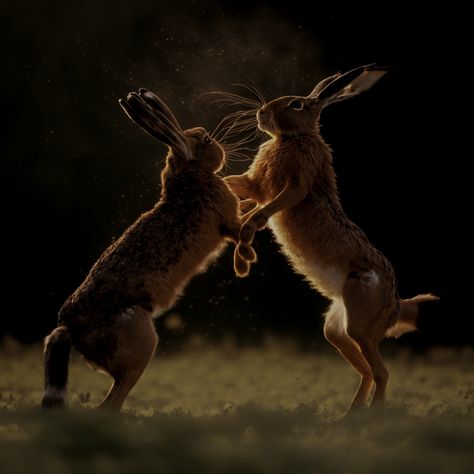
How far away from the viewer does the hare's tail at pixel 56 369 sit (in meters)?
6.09

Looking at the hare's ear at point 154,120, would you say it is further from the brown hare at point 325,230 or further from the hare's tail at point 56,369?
the hare's tail at point 56,369

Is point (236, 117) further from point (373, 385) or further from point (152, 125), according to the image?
point (373, 385)

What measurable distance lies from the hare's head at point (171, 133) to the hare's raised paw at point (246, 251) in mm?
680

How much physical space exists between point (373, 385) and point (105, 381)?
266 centimetres

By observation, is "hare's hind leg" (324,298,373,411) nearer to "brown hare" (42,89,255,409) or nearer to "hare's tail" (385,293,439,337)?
"hare's tail" (385,293,439,337)

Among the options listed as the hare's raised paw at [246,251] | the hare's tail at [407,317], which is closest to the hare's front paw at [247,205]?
the hare's raised paw at [246,251]

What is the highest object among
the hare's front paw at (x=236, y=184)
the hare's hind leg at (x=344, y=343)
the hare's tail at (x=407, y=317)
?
the hare's front paw at (x=236, y=184)

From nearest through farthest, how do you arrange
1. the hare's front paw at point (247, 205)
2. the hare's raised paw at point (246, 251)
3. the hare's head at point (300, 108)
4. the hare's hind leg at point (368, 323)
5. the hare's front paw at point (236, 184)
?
1. the hare's hind leg at point (368, 323)
2. the hare's raised paw at point (246, 251)
3. the hare's head at point (300, 108)
4. the hare's front paw at point (236, 184)
5. the hare's front paw at point (247, 205)

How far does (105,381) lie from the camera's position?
8.62 meters

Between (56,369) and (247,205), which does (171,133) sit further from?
(56,369)

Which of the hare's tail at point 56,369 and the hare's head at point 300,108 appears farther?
the hare's head at point 300,108

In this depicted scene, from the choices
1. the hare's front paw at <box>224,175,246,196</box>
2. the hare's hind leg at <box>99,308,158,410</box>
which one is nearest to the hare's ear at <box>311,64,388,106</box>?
the hare's front paw at <box>224,175,246,196</box>

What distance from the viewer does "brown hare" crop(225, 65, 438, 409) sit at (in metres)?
6.73

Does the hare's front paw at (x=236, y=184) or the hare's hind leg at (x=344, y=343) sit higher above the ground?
the hare's front paw at (x=236, y=184)
